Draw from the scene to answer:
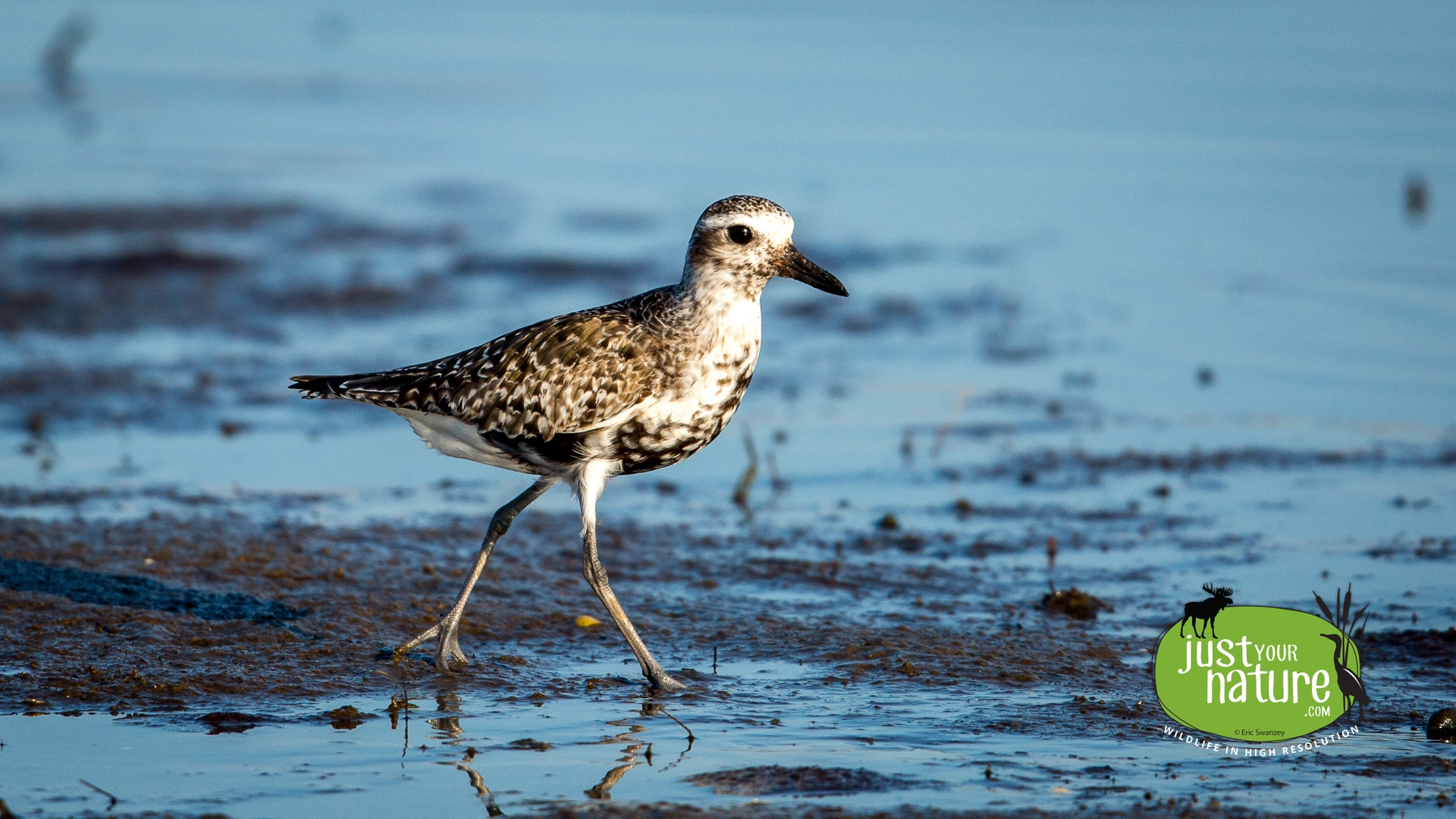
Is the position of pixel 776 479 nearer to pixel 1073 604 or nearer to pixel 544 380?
pixel 1073 604

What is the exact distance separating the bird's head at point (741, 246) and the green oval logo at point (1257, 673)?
2.27m

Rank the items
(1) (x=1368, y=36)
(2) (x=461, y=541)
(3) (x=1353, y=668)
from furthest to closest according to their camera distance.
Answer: (1) (x=1368, y=36)
(2) (x=461, y=541)
(3) (x=1353, y=668)

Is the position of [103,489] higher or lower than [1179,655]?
higher

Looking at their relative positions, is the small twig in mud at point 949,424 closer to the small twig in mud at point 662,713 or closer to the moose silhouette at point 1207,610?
the moose silhouette at point 1207,610

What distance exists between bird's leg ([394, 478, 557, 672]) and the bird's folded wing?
17.3 inches

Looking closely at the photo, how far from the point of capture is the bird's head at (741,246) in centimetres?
748

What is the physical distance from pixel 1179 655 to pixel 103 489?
254 inches

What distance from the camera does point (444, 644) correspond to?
7.54 m

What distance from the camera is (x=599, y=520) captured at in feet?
32.8

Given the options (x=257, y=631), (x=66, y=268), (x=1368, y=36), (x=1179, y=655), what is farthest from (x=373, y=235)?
(x=1368, y=36)

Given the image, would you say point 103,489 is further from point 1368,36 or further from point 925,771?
point 1368,36

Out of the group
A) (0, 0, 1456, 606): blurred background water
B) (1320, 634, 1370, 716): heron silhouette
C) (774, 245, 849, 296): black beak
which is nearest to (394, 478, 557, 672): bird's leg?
(774, 245, 849, 296): black beak

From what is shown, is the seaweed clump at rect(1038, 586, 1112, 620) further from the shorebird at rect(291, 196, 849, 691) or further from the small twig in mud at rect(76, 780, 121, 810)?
the small twig in mud at rect(76, 780, 121, 810)

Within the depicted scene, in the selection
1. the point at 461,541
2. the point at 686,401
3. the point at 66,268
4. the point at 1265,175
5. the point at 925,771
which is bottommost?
the point at 925,771
